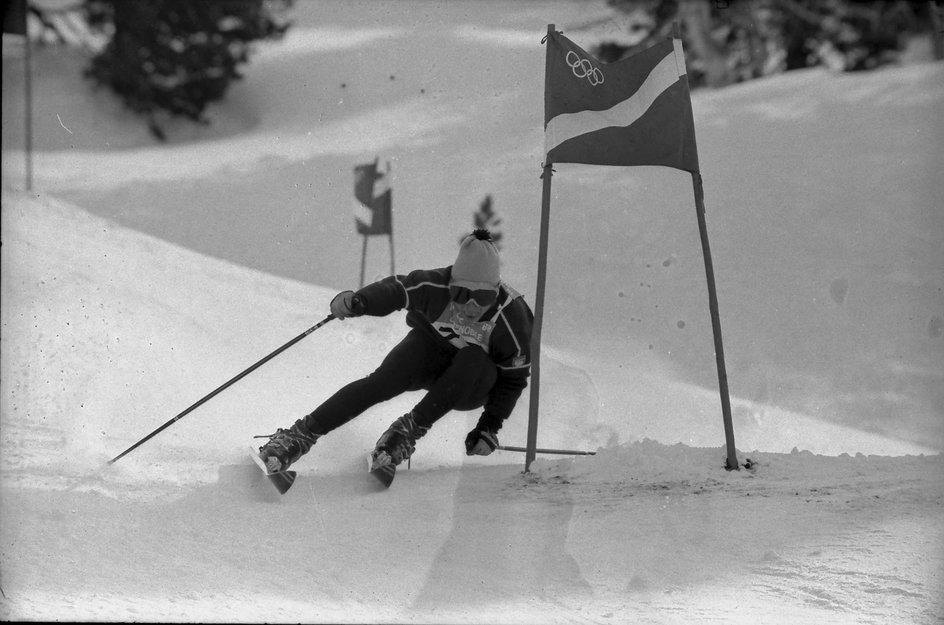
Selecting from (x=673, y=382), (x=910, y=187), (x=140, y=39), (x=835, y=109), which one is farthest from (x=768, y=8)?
(x=673, y=382)

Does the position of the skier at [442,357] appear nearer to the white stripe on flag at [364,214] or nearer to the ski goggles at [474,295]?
the ski goggles at [474,295]

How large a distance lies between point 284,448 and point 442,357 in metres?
0.68

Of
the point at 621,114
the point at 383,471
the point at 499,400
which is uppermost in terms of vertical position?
the point at 621,114

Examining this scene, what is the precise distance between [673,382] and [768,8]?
11708 millimetres

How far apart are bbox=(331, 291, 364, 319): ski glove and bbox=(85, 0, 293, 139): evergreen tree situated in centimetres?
1525

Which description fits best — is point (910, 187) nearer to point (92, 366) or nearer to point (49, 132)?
point (92, 366)

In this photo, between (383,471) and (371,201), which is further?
(371,201)

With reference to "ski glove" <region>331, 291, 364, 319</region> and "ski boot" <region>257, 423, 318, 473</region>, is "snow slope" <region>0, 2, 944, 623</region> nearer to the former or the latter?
"ski boot" <region>257, 423, 318, 473</region>

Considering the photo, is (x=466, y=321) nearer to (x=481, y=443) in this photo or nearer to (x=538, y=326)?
(x=538, y=326)

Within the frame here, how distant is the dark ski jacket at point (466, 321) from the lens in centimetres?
366

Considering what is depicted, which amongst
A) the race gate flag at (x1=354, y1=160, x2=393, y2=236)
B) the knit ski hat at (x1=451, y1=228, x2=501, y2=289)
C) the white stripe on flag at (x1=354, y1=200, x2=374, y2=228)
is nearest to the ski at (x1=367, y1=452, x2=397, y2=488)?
the knit ski hat at (x1=451, y1=228, x2=501, y2=289)

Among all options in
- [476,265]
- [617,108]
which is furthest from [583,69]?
[476,265]

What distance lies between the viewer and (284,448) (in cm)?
343

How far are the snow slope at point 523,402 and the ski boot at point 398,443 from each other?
131 mm
